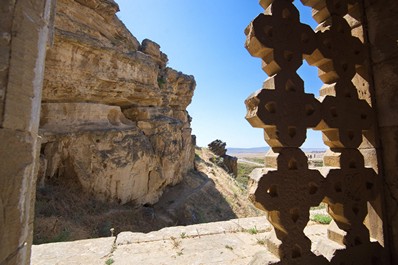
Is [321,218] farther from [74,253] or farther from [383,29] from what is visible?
[74,253]

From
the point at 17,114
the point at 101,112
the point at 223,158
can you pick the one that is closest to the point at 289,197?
the point at 17,114

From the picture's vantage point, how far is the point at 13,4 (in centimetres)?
138

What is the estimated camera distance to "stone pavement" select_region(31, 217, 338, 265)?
3.16 meters

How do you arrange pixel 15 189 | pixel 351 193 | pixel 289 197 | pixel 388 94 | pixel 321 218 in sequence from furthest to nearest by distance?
pixel 321 218, pixel 388 94, pixel 351 193, pixel 289 197, pixel 15 189

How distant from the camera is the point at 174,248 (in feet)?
11.7

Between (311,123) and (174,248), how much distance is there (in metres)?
2.84

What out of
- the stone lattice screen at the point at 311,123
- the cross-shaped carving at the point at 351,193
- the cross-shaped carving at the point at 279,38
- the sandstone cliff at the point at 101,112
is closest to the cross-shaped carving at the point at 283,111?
the stone lattice screen at the point at 311,123

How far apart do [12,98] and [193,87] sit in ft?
88.8

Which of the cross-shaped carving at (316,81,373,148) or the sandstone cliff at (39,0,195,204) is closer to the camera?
Result: the cross-shaped carving at (316,81,373,148)

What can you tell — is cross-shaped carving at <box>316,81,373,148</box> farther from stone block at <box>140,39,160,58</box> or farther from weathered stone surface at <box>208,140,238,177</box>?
weathered stone surface at <box>208,140,238,177</box>

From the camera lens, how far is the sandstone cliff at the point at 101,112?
37.3 ft

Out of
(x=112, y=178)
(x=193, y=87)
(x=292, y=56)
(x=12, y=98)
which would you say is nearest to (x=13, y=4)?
(x=12, y=98)

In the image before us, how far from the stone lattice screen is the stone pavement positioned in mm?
443

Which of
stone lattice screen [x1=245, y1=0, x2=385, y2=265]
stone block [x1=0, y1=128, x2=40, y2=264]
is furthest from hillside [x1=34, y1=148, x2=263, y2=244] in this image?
stone lattice screen [x1=245, y1=0, x2=385, y2=265]
